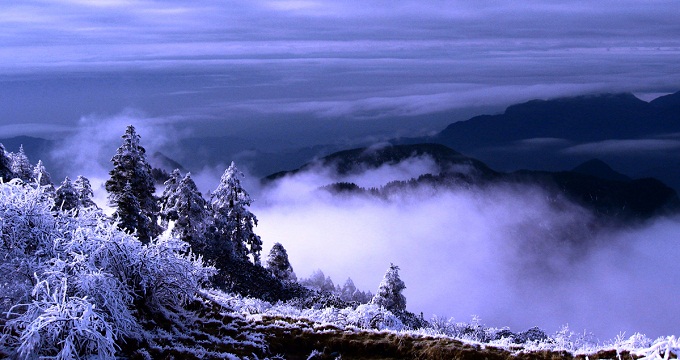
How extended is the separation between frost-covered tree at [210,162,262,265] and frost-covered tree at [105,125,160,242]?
7566 millimetres

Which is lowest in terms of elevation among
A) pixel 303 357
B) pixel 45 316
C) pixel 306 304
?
pixel 306 304

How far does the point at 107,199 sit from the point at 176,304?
25792 millimetres

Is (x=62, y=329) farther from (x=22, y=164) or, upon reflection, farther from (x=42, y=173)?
(x=22, y=164)

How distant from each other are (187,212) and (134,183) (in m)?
6.90

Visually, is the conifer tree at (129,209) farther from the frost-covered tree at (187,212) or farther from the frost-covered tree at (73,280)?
the frost-covered tree at (73,280)

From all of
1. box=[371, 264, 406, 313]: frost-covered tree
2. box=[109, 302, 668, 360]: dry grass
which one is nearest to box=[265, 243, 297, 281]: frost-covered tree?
box=[371, 264, 406, 313]: frost-covered tree

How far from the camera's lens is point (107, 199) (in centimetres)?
4109

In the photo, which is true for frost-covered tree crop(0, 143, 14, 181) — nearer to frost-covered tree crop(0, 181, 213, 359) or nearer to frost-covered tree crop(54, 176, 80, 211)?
frost-covered tree crop(54, 176, 80, 211)

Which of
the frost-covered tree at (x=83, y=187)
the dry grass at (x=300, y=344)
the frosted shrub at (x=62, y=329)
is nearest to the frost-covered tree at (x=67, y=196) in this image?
A: the frost-covered tree at (x=83, y=187)

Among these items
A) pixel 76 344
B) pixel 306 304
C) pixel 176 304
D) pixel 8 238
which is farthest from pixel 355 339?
pixel 306 304

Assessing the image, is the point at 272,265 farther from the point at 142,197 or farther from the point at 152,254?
the point at 152,254

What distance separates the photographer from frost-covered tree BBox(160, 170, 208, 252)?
4825cm

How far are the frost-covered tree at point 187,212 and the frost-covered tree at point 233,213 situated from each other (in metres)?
1.74

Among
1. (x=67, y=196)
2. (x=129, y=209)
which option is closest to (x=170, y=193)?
(x=129, y=209)
